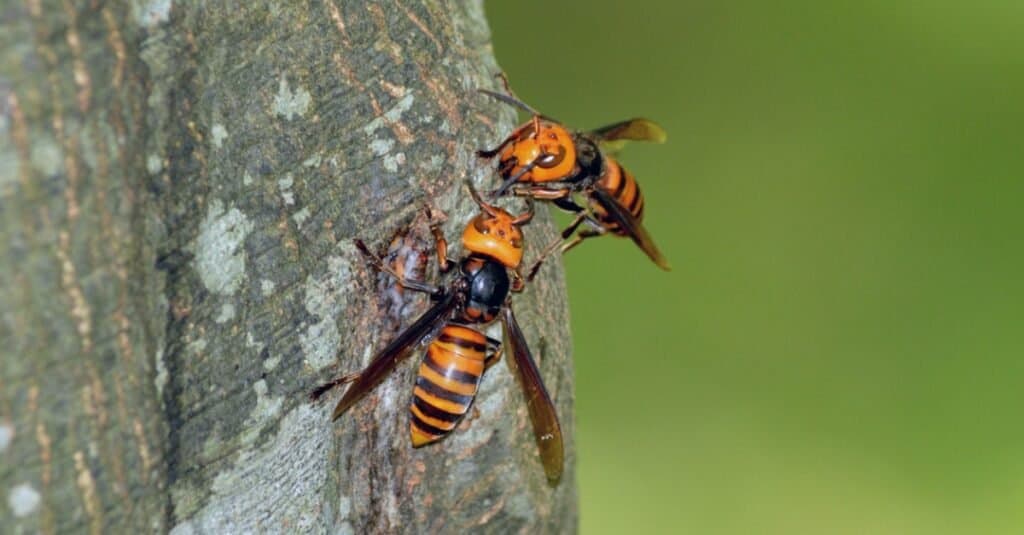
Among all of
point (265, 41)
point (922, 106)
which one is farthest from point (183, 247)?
point (922, 106)

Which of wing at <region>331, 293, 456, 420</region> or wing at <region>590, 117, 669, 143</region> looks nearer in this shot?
wing at <region>331, 293, 456, 420</region>

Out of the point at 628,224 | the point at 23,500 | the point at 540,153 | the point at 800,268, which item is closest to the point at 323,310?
the point at 23,500

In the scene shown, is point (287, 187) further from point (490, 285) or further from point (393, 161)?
point (490, 285)

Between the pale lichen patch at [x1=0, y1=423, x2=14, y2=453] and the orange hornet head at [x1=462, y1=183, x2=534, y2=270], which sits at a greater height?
the orange hornet head at [x1=462, y1=183, x2=534, y2=270]

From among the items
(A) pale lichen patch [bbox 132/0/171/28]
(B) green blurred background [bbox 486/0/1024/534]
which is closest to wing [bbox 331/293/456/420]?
(A) pale lichen patch [bbox 132/0/171/28]

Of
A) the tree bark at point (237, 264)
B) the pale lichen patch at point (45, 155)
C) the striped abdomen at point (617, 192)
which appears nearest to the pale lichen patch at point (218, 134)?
the tree bark at point (237, 264)

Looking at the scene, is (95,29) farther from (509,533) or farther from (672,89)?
(672,89)

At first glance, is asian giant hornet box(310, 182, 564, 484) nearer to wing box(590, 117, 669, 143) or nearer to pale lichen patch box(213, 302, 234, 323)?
pale lichen patch box(213, 302, 234, 323)
